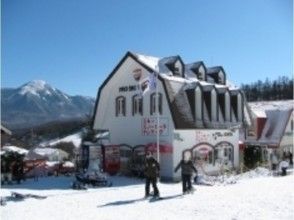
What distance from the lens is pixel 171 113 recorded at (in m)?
29.6

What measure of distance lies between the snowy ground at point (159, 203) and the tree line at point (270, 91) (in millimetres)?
80359

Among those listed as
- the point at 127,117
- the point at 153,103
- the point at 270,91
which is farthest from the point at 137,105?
the point at 270,91

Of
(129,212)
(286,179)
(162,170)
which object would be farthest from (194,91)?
(129,212)

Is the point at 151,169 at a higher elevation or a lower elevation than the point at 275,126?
lower

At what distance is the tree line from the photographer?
103m

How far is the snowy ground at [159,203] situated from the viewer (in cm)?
1612

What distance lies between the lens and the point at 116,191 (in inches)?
893

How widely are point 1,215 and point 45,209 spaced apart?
5.27 ft

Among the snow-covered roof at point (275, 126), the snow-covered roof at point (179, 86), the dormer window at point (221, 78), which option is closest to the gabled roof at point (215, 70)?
the dormer window at point (221, 78)

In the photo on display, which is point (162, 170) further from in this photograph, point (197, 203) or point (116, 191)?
point (197, 203)

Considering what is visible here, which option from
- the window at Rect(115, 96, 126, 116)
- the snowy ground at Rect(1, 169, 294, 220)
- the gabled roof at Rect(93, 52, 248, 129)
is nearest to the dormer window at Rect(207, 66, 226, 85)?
the gabled roof at Rect(93, 52, 248, 129)

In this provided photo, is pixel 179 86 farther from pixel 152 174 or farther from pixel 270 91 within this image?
pixel 270 91

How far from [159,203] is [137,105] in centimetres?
1392

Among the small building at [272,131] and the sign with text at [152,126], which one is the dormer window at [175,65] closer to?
the sign with text at [152,126]
